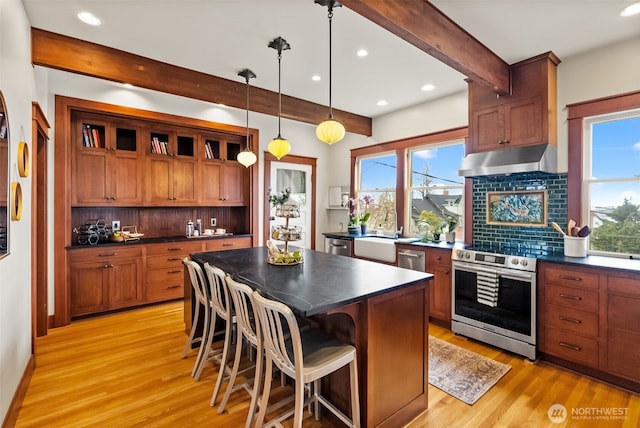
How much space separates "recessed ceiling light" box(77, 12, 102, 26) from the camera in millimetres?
2385

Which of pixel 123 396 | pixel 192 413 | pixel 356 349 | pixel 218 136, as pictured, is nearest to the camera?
pixel 356 349

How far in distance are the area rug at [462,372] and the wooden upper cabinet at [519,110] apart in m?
2.18

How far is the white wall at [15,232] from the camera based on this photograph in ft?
5.98

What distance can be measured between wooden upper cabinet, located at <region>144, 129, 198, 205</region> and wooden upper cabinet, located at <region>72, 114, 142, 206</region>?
0.15 meters

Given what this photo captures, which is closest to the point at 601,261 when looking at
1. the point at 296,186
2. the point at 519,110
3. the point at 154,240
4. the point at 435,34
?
the point at 519,110

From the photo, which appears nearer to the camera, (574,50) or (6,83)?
(6,83)

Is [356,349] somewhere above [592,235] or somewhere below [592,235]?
below

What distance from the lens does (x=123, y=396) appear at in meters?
2.29

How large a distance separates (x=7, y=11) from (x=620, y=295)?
464cm

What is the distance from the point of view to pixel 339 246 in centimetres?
506

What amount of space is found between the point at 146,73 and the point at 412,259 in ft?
11.9

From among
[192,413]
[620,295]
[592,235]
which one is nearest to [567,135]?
[592,235]

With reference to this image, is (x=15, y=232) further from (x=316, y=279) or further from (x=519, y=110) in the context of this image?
(x=519, y=110)

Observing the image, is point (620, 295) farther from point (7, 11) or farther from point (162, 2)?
point (7, 11)
